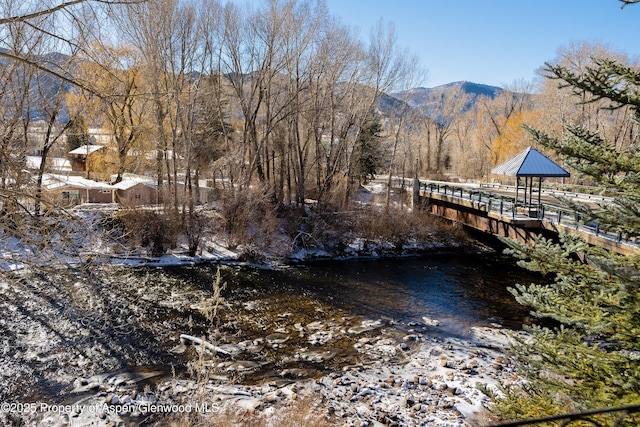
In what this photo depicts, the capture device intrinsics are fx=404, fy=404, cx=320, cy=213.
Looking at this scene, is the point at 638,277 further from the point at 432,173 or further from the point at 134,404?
the point at 432,173

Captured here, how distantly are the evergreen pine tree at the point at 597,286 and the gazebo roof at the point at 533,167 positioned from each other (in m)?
13.4

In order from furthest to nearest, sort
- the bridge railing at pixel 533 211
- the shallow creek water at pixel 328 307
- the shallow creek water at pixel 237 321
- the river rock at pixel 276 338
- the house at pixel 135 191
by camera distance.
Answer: the house at pixel 135 191 → the bridge railing at pixel 533 211 → the river rock at pixel 276 338 → the shallow creek water at pixel 328 307 → the shallow creek water at pixel 237 321

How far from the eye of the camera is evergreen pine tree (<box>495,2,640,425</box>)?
4.16 meters

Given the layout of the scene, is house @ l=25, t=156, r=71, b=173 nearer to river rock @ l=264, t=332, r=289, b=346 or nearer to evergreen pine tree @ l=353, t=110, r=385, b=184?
river rock @ l=264, t=332, r=289, b=346

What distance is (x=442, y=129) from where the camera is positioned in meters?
54.9

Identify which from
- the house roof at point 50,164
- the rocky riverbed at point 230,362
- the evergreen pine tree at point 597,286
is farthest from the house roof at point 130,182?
the evergreen pine tree at point 597,286

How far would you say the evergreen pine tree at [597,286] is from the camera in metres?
4.16

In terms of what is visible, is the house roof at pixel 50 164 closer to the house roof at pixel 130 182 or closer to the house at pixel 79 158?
the house roof at pixel 130 182

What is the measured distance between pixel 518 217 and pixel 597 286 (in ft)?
47.3

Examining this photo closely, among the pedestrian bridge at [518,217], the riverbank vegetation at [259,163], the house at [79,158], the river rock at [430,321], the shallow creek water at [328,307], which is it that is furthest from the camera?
the house at [79,158]

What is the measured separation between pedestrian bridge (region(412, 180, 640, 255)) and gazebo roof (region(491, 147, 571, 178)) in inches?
54.6

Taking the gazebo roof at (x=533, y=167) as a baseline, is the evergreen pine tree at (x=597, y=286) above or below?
below

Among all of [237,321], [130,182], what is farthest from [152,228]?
[237,321]

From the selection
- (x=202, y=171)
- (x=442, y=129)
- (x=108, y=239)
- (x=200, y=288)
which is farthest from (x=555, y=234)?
(x=442, y=129)
